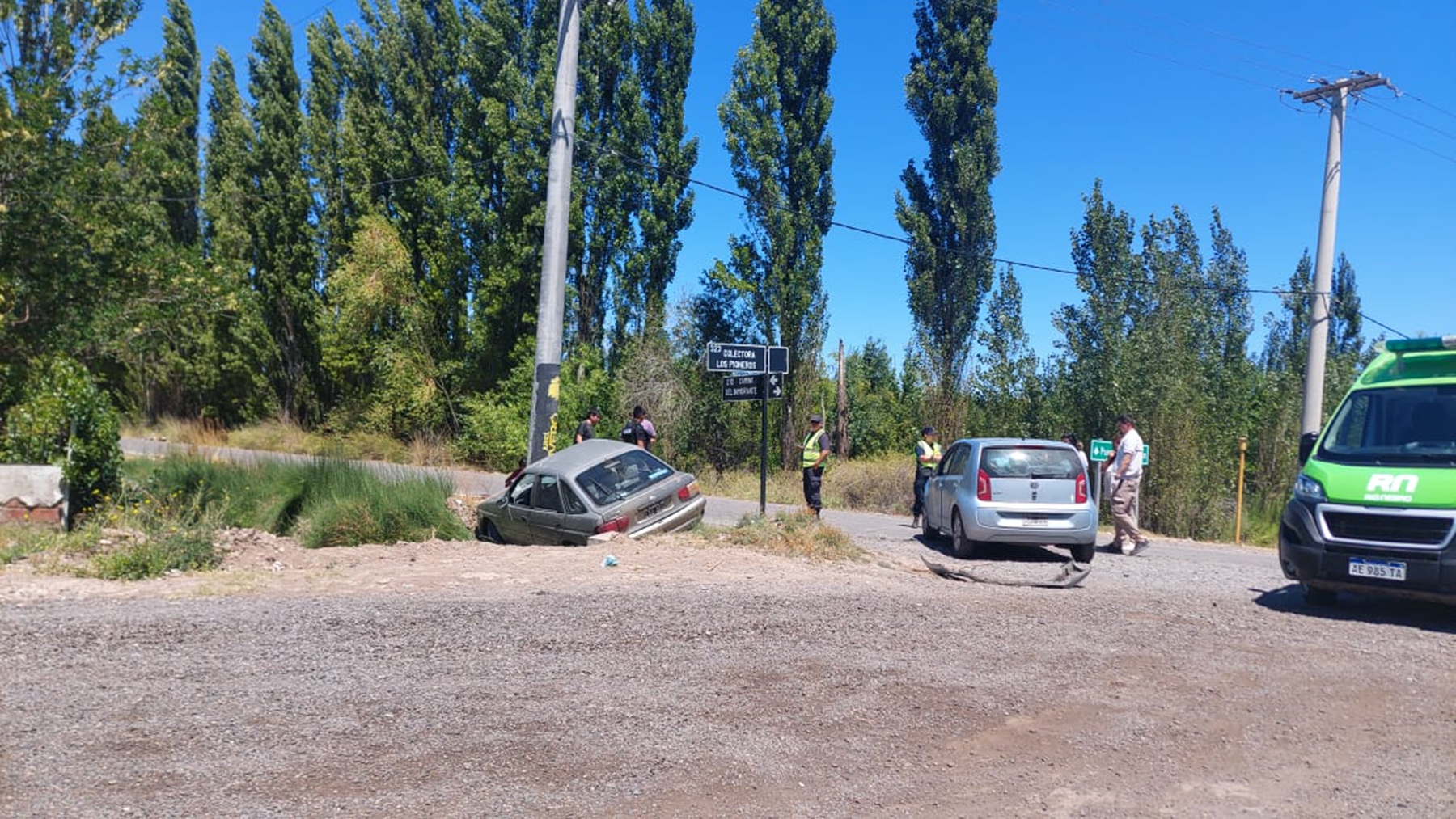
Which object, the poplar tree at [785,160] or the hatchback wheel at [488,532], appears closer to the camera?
the hatchback wheel at [488,532]

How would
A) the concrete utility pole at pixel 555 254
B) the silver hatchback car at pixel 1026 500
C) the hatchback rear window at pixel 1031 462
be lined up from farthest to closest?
the concrete utility pole at pixel 555 254
the hatchback rear window at pixel 1031 462
the silver hatchback car at pixel 1026 500

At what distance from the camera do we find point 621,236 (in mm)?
28000

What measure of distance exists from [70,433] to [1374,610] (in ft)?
44.5

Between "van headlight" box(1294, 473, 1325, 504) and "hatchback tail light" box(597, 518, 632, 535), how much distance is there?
6616 millimetres

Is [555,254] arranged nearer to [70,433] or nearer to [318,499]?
[318,499]

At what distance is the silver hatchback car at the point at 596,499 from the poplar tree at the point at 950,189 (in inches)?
598

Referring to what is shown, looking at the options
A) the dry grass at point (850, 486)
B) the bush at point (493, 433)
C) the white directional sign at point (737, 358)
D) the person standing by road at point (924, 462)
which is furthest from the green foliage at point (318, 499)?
the bush at point (493, 433)

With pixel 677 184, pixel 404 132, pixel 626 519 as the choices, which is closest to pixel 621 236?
pixel 677 184

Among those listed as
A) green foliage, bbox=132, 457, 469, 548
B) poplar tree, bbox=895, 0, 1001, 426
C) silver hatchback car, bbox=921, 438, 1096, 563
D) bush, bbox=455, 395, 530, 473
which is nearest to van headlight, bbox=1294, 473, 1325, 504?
Answer: silver hatchback car, bbox=921, 438, 1096, 563

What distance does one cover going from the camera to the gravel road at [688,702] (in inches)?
170

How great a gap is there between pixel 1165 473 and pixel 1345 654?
14.6m

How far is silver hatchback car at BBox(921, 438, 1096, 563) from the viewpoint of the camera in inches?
467

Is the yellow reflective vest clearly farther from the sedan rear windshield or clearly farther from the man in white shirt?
the man in white shirt

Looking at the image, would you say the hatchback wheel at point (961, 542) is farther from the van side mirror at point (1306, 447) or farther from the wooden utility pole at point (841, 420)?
the wooden utility pole at point (841, 420)
